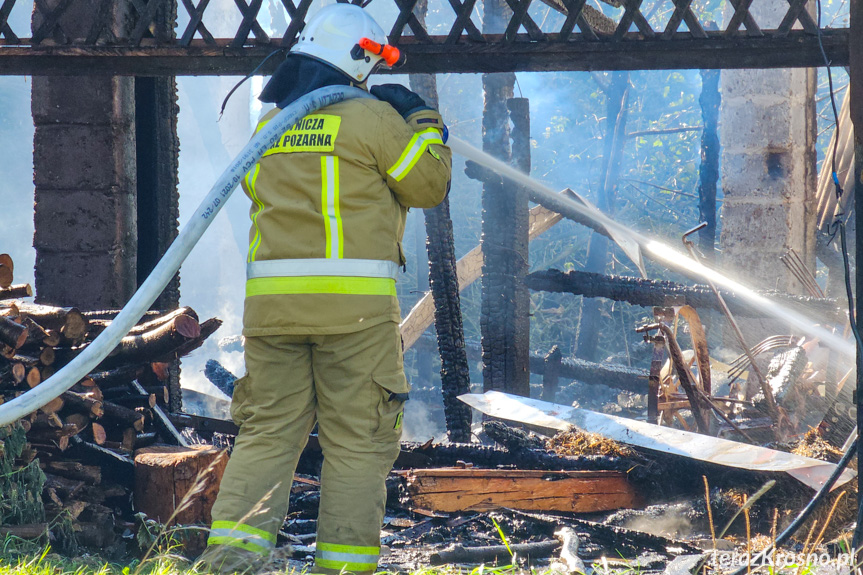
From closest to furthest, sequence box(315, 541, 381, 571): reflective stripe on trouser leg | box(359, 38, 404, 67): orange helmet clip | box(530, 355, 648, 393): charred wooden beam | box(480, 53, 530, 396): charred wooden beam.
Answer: box(315, 541, 381, 571): reflective stripe on trouser leg → box(359, 38, 404, 67): orange helmet clip → box(480, 53, 530, 396): charred wooden beam → box(530, 355, 648, 393): charred wooden beam

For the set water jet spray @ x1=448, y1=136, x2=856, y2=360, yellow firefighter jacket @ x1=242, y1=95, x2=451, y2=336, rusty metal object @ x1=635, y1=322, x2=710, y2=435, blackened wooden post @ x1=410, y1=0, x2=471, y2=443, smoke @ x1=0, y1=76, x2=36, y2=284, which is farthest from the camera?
smoke @ x1=0, y1=76, x2=36, y2=284

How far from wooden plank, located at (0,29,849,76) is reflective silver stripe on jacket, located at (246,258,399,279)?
5.78 ft

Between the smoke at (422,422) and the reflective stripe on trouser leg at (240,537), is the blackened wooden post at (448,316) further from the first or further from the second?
the reflective stripe on trouser leg at (240,537)

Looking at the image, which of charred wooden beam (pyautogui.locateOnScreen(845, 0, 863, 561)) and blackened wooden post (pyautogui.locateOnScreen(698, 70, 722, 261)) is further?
blackened wooden post (pyautogui.locateOnScreen(698, 70, 722, 261))

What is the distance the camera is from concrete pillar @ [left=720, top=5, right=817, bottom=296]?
30.9 feet

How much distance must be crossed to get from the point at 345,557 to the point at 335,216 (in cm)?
134

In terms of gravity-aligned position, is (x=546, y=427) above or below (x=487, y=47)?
below

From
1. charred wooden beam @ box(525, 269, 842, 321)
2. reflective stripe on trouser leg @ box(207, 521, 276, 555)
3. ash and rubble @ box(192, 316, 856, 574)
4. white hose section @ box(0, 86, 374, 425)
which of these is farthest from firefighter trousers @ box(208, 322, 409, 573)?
charred wooden beam @ box(525, 269, 842, 321)

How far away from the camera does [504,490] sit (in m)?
4.91

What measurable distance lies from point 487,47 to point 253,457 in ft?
8.78

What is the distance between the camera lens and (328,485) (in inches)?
119

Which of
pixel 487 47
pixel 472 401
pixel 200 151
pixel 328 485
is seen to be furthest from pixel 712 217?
pixel 200 151

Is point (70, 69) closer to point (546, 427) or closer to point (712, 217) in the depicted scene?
point (546, 427)

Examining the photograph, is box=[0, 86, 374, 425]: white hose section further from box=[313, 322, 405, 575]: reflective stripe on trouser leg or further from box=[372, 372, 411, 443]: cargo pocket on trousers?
box=[372, 372, 411, 443]: cargo pocket on trousers
